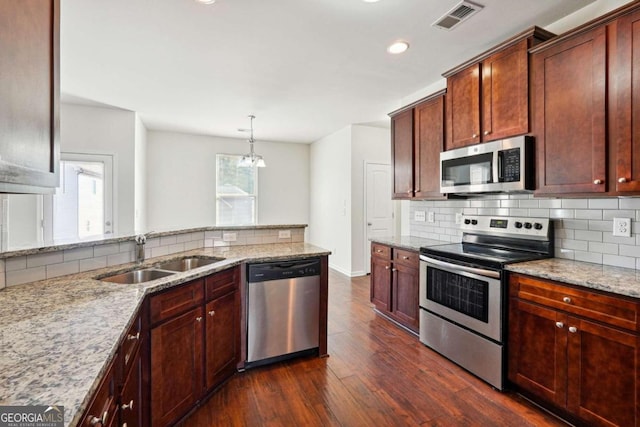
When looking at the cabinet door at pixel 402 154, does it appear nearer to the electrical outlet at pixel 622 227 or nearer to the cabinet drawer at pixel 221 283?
the electrical outlet at pixel 622 227

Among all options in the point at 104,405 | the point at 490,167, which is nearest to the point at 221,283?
the point at 104,405

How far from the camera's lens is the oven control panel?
2350 mm

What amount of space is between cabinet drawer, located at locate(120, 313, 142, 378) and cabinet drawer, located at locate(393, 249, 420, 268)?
2298 mm

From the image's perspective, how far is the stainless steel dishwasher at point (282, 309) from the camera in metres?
2.35

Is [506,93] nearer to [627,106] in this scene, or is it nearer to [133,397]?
[627,106]

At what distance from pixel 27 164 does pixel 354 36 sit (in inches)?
90.7

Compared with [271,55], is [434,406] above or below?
below

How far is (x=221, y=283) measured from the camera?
82.9 inches

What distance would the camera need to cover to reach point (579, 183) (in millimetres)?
1947

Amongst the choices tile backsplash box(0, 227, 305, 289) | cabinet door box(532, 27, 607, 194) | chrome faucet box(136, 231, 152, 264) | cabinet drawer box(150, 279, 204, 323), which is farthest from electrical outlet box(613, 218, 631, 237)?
→ chrome faucet box(136, 231, 152, 264)

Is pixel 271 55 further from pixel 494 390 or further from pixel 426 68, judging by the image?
pixel 494 390

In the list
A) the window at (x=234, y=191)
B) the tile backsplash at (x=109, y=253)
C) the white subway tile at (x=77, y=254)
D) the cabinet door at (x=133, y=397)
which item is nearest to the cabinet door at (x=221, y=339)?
the cabinet door at (x=133, y=397)

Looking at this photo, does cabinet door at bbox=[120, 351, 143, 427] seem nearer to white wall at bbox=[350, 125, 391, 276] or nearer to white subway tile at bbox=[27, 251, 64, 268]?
white subway tile at bbox=[27, 251, 64, 268]

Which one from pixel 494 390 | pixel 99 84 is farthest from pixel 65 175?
pixel 494 390
